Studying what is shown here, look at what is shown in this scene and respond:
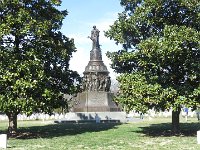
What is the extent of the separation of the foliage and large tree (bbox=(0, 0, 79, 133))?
4.16 metres

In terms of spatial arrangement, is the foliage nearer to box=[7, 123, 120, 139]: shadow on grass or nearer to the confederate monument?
box=[7, 123, 120, 139]: shadow on grass

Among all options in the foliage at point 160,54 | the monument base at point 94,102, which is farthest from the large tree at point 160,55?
the monument base at point 94,102

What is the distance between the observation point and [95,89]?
47344 mm

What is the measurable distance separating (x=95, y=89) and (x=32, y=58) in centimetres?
2309

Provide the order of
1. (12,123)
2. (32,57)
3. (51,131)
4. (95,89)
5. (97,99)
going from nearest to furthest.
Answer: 1. (32,57)
2. (12,123)
3. (51,131)
4. (97,99)
5. (95,89)

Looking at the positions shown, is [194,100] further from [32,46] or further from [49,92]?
[32,46]

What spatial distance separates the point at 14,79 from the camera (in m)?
23.7

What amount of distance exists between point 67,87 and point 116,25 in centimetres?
576

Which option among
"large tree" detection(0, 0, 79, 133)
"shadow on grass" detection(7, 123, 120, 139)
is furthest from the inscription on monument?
"large tree" detection(0, 0, 79, 133)

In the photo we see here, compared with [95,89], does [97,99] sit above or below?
below

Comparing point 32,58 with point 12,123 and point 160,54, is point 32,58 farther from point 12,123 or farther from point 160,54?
point 160,54

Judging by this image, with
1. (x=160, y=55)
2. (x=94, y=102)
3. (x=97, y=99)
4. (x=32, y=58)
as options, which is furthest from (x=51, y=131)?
(x=97, y=99)

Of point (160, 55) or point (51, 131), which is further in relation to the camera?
point (51, 131)

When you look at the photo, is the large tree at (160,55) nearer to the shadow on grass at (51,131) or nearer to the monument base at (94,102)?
the shadow on grass at (51,131)
